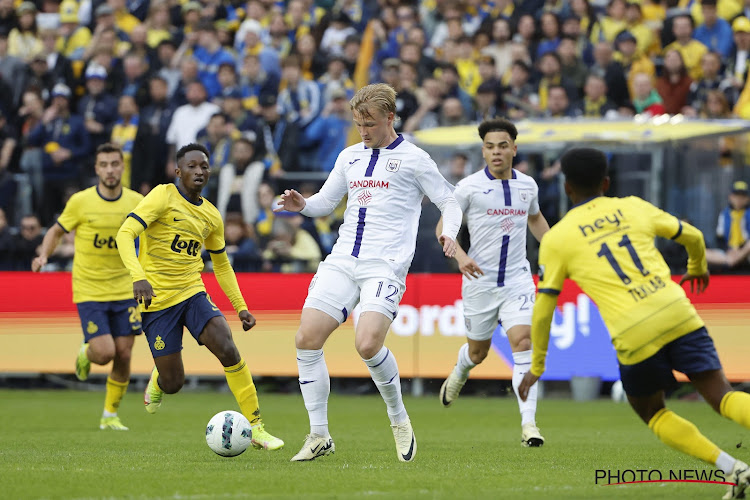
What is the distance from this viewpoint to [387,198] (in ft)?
28.0

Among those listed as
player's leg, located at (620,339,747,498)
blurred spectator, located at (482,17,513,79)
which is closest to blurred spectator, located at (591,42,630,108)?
blurred spectator, located at (482,17,513,79)

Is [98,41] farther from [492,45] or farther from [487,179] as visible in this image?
[487,179]

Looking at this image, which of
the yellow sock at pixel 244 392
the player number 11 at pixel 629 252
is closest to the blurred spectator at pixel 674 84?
the yellow sock at pixel 244 392

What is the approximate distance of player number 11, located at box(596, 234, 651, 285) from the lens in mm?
6562

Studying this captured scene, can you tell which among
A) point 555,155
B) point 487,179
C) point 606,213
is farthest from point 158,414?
point 606,213

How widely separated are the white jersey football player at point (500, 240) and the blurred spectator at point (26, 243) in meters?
8.95

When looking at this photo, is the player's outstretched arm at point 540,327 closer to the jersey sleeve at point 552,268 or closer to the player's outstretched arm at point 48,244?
the jersey sleeve at point 552,268

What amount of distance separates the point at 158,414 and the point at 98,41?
9.78 m

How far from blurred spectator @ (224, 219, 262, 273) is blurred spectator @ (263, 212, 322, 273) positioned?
21 centimetres

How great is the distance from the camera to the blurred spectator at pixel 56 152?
1933 centimetres

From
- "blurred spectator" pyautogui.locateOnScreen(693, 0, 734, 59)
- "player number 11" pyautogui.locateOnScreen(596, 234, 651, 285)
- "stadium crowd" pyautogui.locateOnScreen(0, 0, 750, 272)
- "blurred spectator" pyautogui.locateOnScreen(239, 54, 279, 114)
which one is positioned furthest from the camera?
"blurred spectator" pyautogui.locateOnScreen(239, 54, 279, 114)

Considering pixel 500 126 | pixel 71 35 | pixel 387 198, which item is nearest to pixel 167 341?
pixel 387 198

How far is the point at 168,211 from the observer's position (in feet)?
32.4

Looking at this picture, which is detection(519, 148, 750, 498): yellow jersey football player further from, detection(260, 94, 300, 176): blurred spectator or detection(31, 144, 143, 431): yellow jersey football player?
detection(260, 94, 300, 176): blurred spectator
